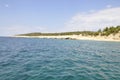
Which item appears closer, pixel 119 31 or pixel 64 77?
pixel 64 77

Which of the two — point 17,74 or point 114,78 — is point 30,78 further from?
point 114,78

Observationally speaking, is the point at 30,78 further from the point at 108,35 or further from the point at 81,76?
the point at 108,35

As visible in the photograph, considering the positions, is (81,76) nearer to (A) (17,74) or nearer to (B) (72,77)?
(B) (72,77)

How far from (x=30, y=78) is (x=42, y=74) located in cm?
197

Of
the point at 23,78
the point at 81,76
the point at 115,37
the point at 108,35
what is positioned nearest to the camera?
the point at 23,78

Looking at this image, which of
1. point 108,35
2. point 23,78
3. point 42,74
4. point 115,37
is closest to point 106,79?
point 42,74

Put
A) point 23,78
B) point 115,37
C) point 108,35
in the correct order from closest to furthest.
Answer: point 23,78 < point 115,37 < point 108,35

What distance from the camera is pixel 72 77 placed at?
16453 millimetres

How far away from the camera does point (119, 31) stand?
509ft

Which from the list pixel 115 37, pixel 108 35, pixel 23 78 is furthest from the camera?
pixel 108 35

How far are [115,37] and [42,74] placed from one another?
14330cm

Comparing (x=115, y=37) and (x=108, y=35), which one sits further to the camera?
(x=108, y=35)

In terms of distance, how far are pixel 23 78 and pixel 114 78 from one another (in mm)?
9921

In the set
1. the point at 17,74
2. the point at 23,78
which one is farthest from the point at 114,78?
the point at 17,74
